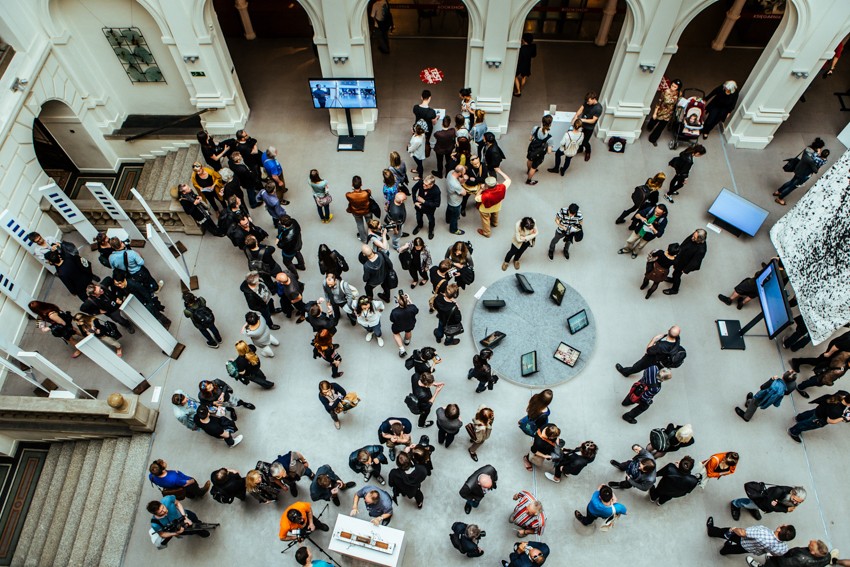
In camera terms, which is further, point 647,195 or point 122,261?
point 647,195

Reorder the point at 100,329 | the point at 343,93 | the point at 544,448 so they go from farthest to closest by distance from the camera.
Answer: the point at 343,93 → the point at 100,329 → the point at 544,448

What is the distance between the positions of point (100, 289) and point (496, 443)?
22.8 feet

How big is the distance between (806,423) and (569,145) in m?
6.44

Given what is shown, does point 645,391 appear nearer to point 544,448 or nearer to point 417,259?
point 544,448

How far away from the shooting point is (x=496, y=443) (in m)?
9.26

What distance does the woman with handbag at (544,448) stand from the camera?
7872 millimetres

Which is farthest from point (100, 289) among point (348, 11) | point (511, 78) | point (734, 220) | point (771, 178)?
point (771, 178)

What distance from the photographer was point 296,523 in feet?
24.2


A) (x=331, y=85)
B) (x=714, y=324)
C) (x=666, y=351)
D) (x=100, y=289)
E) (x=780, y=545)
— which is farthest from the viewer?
(x=331, y=85)

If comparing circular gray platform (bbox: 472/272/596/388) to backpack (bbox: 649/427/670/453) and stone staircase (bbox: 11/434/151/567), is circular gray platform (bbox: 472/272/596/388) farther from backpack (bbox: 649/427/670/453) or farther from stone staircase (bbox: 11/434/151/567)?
stone staircase (bbox: 11/434/151/567)

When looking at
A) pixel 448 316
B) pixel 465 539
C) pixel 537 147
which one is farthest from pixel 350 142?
pixel 465 539

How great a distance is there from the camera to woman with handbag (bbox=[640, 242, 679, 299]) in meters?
9.77

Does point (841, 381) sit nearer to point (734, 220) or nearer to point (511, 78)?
point (734, 220)

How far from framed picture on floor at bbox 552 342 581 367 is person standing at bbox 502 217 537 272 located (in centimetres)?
191
